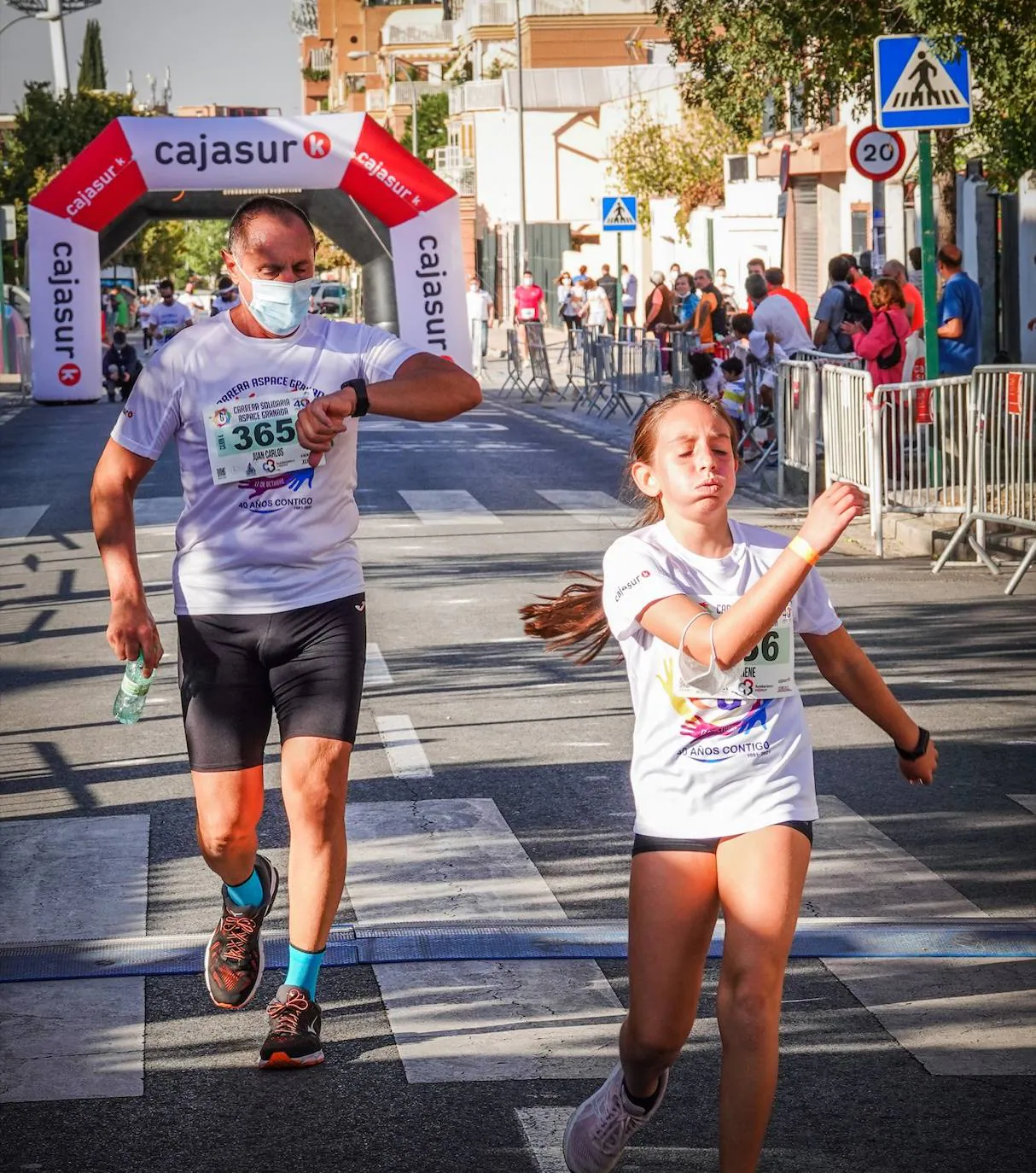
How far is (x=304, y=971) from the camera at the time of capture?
499 centimetres

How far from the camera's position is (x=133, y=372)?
33531 mm

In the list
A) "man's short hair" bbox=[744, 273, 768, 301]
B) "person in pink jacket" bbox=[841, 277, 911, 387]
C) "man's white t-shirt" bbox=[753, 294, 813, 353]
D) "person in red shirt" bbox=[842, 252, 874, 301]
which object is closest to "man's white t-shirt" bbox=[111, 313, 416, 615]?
"person in pink jacket" bbox=[841, 277, 911, 387]

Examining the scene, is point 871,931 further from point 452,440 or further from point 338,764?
point 452,440

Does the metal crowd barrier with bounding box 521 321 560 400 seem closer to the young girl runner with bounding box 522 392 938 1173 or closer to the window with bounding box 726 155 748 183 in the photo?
the window with bounding box 726 155 748 183

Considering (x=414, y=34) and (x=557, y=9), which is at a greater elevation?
(x=414, y=34)

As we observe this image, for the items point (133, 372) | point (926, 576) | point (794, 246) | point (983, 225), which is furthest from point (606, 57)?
point (926, 576)

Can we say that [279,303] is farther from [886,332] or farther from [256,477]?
[886,332]

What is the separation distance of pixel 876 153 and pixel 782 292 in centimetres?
167

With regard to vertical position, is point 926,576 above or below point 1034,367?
below

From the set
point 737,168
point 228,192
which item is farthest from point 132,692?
point 737,168

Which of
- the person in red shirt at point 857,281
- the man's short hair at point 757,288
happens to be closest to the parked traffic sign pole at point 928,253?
the person in red shirt at point 857,281

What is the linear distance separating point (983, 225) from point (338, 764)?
23.4m

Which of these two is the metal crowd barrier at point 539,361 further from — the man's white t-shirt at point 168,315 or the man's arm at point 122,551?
the man's arm at point 122,551

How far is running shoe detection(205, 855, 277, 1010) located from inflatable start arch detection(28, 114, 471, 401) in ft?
51.8
